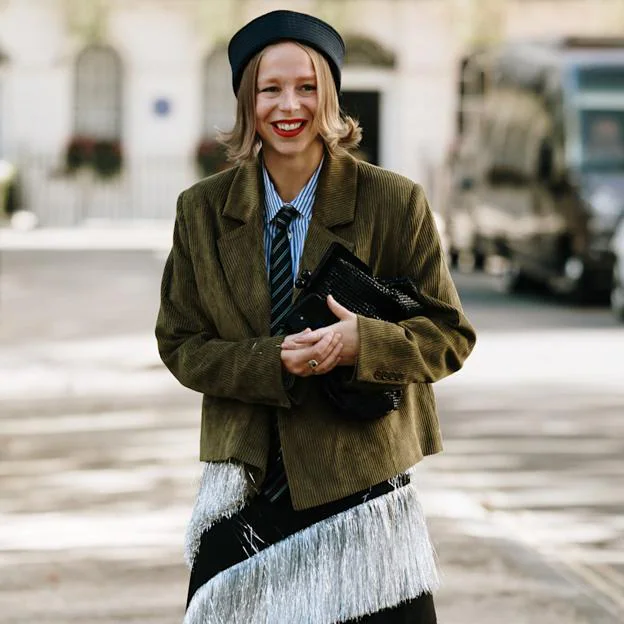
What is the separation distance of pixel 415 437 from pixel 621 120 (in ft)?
48.5

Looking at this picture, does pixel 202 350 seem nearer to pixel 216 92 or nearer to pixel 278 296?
pixel 278 296

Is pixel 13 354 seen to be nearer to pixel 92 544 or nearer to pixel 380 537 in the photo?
pixel 92 544

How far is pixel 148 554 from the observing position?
6316 mm

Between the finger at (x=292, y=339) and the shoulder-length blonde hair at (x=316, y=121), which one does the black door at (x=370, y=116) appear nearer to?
the shoulder-length blonde hair at (x=316, y=121)

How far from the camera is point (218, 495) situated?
3545mm

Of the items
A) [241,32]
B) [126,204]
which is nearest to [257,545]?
[241,32]

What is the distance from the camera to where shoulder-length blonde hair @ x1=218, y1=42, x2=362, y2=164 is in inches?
138

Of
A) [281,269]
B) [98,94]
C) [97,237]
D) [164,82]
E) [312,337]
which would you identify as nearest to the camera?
[312,337]

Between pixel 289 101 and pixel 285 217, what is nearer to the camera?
pixel 289 101

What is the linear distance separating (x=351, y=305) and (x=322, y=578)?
1.79 feet

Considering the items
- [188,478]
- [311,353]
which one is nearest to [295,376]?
[311,353]

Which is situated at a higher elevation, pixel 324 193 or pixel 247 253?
pixel 324 193

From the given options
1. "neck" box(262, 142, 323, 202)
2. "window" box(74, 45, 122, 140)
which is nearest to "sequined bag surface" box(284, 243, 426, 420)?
"neck" box(262, 142, 323, 202)

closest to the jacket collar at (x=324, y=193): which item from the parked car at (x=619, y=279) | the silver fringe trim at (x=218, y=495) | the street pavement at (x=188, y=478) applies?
the silver fringe trim at (x=218, y=495)
